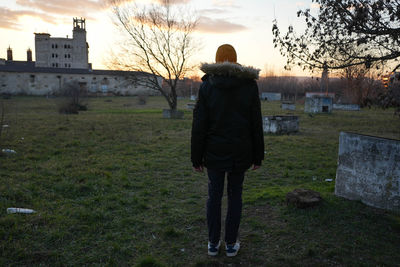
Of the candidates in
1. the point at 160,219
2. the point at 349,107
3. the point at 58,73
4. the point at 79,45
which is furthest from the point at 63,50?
the point at 160,219

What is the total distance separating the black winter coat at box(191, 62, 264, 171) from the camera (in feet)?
9.31

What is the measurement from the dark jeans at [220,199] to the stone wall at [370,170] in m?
2.17

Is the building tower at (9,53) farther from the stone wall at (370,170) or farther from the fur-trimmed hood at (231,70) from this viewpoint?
the stone wall at (370,170)

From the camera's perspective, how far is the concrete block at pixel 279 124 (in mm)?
12453

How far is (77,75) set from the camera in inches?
2258

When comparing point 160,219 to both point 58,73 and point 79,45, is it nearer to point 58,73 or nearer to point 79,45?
point 58,73

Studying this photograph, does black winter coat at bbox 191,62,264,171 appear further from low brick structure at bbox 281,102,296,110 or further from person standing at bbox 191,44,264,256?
low brick structure at bbox 281,102,296,110

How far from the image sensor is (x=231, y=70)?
278 cm

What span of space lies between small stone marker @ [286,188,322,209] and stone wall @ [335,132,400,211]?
56 cm

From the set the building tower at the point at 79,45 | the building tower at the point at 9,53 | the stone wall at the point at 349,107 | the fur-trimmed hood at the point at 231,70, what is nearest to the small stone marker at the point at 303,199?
the fur-trimmed hood at the point at 231,70

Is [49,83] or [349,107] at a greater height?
[49,83]

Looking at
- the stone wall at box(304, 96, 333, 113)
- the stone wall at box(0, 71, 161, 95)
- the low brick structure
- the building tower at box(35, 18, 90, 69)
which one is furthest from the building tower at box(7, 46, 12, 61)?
the stone wall at box(304, 96, 333, 113)

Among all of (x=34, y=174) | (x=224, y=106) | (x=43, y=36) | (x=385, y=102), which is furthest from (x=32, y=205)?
(x=43, y=36)

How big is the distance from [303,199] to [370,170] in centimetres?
100
